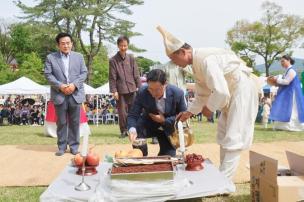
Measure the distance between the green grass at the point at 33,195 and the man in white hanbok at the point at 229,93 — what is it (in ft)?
0.62

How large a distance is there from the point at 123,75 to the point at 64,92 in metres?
1.88

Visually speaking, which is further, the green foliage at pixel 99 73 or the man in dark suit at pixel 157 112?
the green foliage at pixel 99 73

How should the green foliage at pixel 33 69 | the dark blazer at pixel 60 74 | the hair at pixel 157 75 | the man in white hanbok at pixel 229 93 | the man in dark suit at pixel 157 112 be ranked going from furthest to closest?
1. the green foliage at pixel 33 69
2. the dark blazer at pixel 60 74
3. the man in dark suit at pixel 157 112
4. the hair at pixel 157 75
5. the man in white hanbok at pixel 229 93

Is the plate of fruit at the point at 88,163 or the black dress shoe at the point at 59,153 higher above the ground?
the plate of fruit at the point at 88,163

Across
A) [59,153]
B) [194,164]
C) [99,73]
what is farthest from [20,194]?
[99,73]

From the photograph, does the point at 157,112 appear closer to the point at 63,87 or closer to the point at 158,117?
the point at 158,117

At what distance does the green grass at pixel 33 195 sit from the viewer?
11.6ft

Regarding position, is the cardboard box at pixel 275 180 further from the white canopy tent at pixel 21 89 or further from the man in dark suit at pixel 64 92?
the white canopy tent at pixel 21 89

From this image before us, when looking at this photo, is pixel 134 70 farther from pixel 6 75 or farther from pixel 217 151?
pixel 6 75

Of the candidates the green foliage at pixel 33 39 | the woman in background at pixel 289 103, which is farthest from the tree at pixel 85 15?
the woman in background at pixel 289 103

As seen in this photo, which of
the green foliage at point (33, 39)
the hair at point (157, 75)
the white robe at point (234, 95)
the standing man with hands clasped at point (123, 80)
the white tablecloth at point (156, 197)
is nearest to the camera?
the white tablecloth at point (156, 197)

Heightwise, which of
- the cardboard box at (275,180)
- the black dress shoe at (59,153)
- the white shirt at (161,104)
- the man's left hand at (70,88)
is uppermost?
the man's left hand at (70,88)

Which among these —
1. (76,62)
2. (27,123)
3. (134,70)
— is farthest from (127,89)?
(27,123)

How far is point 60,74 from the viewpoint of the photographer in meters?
6.12
